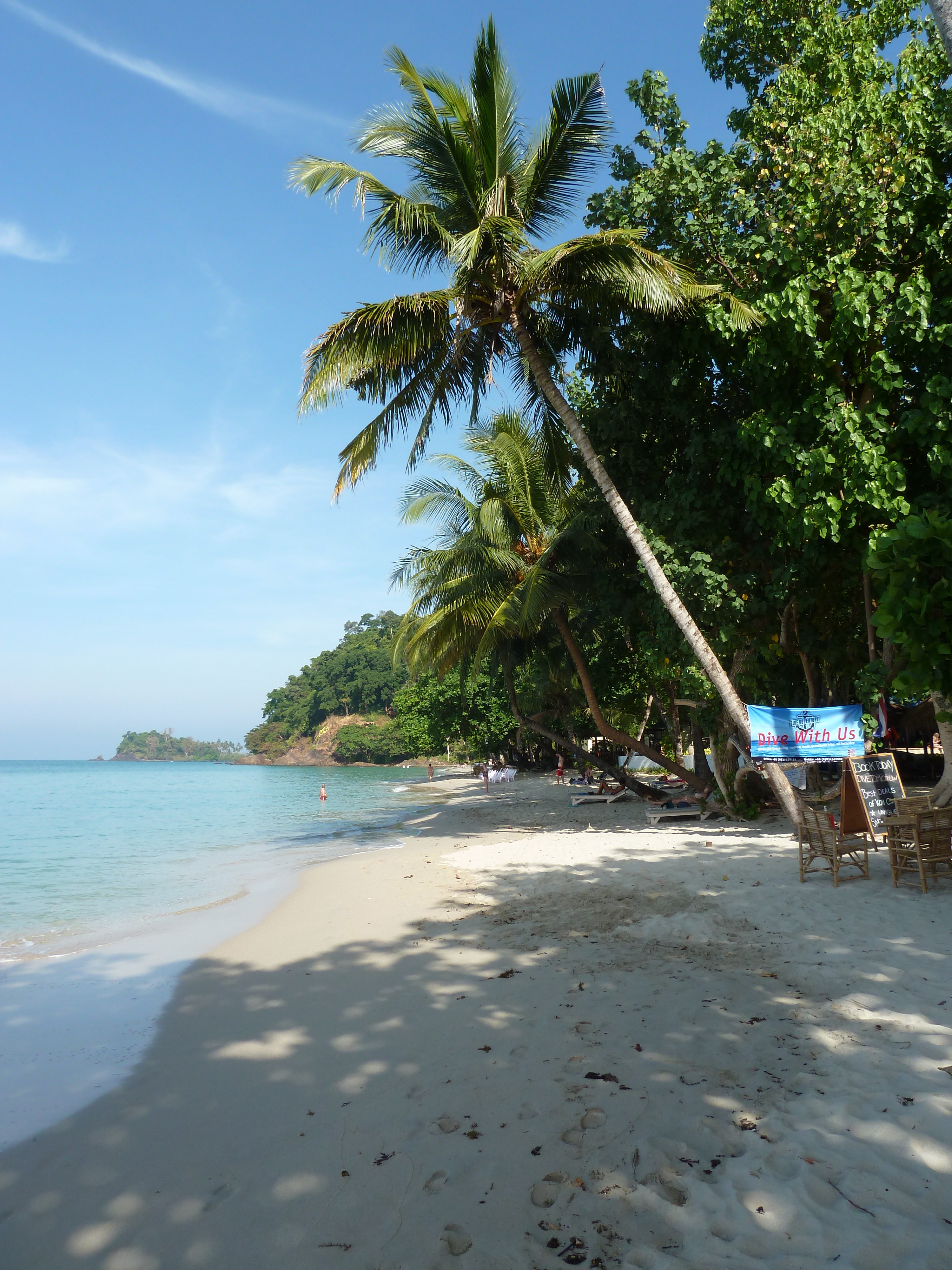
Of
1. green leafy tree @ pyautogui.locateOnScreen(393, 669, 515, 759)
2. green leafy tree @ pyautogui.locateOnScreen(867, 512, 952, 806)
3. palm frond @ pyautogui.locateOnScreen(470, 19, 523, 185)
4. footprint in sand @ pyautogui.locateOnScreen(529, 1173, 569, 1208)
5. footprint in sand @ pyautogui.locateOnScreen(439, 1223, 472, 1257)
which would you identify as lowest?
footprint in sand @ pyautogui.locateOnScreen(439, 1223, 472, 1257)

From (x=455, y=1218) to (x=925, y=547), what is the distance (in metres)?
3.32

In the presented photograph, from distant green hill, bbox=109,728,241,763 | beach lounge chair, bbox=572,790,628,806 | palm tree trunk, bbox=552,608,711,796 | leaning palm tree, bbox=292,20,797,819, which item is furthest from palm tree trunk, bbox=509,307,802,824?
distant green hill, bbox=109,728,241,763

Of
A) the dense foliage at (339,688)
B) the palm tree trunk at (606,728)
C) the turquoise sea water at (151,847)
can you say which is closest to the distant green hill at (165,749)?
the dense foliage at (339,688)

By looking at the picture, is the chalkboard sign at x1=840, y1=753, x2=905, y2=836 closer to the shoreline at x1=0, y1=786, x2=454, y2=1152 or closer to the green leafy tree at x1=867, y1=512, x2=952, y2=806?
the green leafy tree at x1=867, y1=512, x2=952, y2=806

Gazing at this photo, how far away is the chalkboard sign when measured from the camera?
836 cm

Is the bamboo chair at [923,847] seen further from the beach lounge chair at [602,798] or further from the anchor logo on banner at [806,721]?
the beach lounge chair at [602,798]

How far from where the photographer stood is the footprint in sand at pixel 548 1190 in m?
2.93

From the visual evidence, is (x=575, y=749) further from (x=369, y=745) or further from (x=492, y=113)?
(x=369, y=745)

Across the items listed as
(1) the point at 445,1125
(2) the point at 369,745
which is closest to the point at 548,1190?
(1) the point at 445,1125

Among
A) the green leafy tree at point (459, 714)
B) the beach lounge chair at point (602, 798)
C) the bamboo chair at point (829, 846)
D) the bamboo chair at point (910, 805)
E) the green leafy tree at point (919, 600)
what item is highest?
the green leafy tree at point (459, 714)

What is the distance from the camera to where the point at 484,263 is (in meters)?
10.6

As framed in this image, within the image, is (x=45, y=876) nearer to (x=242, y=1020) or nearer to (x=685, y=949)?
(x=242, y=1020)

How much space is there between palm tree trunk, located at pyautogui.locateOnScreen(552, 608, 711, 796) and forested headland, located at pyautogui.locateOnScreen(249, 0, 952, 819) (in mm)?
1179

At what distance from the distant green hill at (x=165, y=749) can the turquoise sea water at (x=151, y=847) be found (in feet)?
438
